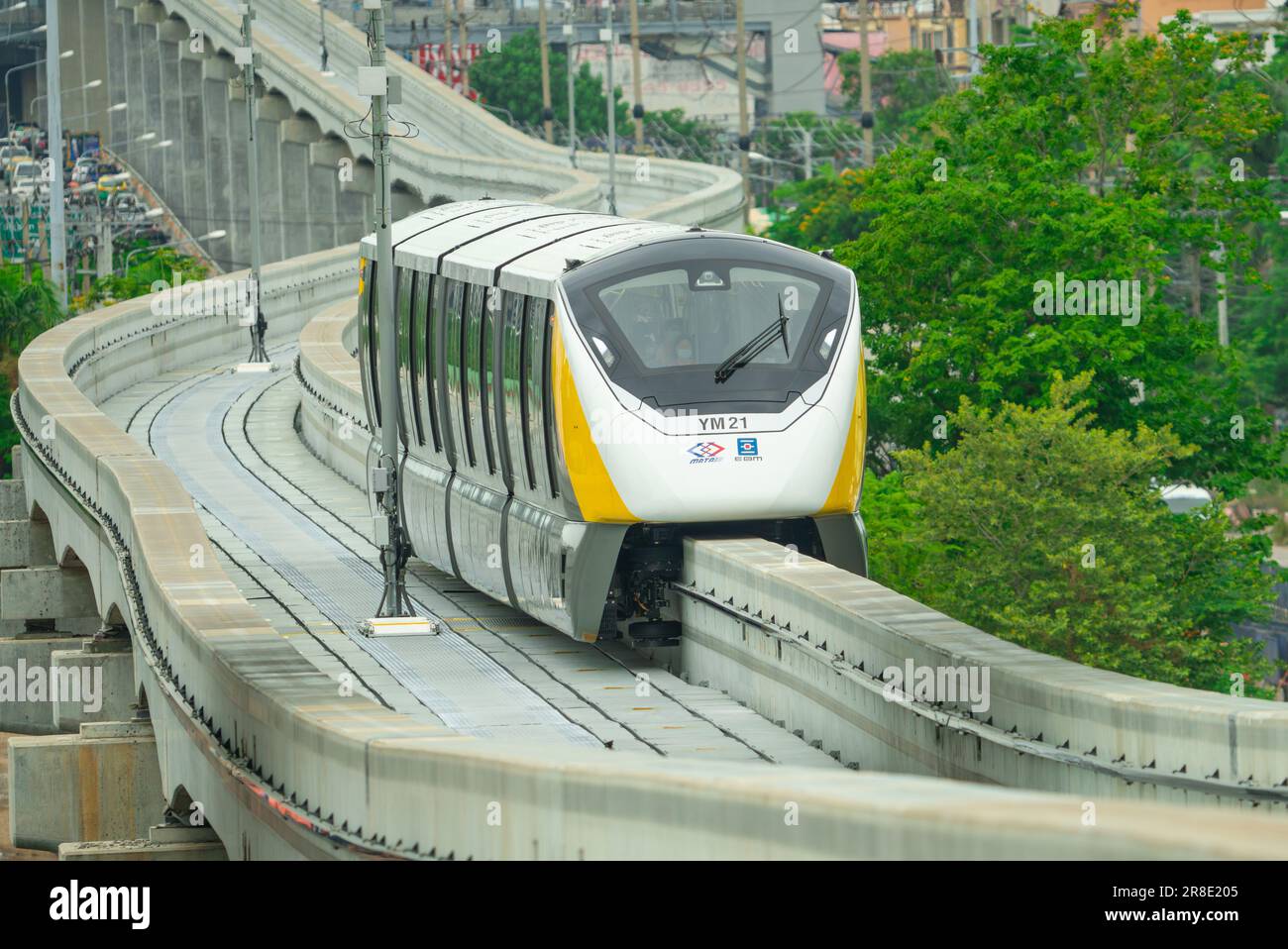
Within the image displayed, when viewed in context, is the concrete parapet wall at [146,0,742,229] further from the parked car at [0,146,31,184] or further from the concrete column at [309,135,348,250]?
the parked car at [0,146,31,184]

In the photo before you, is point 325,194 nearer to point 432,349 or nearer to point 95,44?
point 95,44

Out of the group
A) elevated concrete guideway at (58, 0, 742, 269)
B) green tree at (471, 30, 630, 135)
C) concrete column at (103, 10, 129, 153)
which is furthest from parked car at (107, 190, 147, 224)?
green tree at (471, 30, 630, 135)

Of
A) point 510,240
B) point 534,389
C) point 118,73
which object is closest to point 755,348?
point 534,389

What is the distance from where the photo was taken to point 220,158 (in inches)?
4058

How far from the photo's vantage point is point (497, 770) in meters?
13.1

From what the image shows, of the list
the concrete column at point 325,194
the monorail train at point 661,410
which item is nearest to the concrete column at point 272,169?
the concrete column at point 325,194

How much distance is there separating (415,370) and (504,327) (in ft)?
11.9

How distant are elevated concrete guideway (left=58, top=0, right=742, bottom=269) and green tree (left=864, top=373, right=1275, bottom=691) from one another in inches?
981

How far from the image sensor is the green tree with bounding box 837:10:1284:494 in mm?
46406

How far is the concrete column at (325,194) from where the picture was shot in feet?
292

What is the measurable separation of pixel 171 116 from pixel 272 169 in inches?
606

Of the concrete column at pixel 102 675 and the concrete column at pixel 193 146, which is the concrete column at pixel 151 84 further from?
the concrete column at pixel 102 675

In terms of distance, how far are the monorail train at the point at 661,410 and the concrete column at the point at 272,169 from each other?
6866 cm
